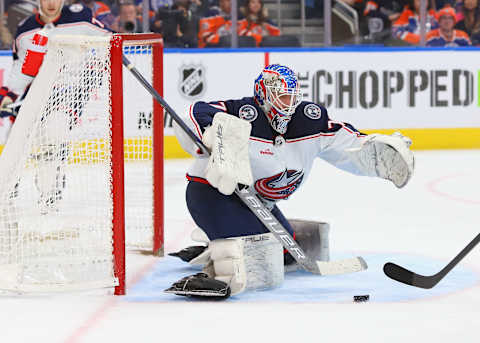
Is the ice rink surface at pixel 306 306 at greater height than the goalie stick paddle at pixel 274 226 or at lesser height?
lesser

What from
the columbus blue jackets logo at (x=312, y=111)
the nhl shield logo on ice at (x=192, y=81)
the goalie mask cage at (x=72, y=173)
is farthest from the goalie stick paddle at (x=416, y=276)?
the nhl shield logo on ice at (x=192, y=81)

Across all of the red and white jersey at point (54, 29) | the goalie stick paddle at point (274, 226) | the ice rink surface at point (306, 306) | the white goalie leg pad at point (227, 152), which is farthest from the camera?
the red and white jersey at point (54, 29)

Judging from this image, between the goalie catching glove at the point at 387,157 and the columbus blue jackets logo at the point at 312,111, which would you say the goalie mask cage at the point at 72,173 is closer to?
the columbus blue jackets logo at the point at 312,111

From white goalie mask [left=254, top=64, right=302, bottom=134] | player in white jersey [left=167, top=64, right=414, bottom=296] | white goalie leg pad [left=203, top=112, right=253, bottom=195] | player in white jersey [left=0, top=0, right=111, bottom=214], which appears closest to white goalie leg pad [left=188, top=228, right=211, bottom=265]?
player in white jersey [left=167, top=64, right=414, bottom=296]

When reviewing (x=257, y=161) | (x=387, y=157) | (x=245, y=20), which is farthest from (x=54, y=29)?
(x=245, y=20)

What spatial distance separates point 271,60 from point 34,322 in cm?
445

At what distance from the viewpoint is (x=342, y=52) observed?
6.87m

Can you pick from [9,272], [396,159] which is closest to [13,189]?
[9,272]

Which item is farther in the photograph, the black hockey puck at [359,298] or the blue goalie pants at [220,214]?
the blue goalie pants at [220,214]

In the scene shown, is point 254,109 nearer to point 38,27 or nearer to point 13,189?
point 13,189

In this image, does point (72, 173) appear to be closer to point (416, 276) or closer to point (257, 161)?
point (257, 161)

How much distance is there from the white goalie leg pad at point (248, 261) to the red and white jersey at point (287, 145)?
0.76ft

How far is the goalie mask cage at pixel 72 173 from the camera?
2.93 metres

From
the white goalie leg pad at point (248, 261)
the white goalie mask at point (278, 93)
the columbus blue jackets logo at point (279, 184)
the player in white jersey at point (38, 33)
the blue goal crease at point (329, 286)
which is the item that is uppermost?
the player in white jersey at point (38, 33)
